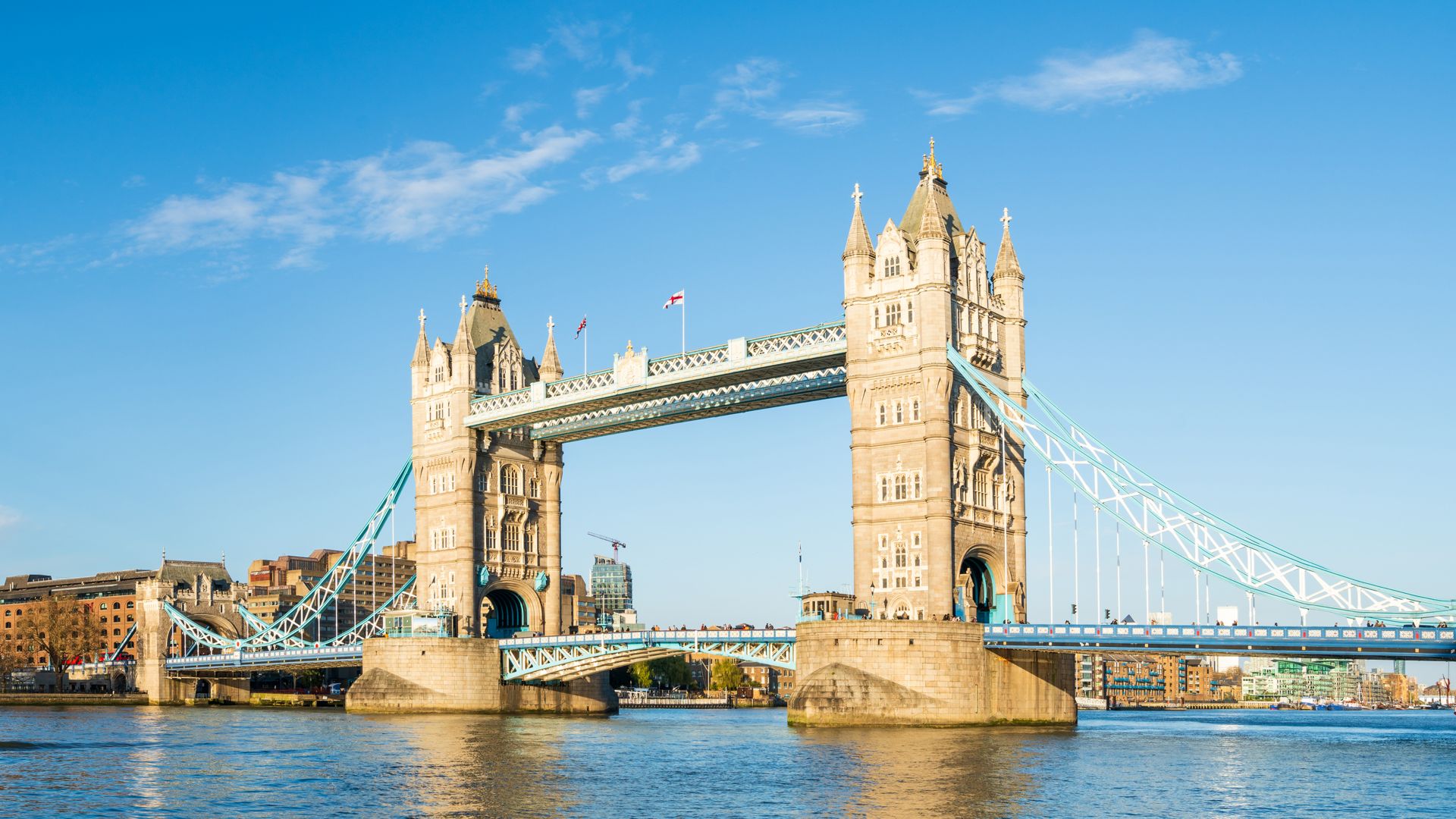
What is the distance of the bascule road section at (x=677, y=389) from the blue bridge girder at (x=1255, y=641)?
21.4 m

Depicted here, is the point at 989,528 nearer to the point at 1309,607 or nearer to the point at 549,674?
the point at 1309,607

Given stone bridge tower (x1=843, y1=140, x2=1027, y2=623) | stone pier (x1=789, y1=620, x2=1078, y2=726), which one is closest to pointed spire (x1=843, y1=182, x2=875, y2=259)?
stone bridge tower (x1=843, y1=140, x2=1027, y2=623)

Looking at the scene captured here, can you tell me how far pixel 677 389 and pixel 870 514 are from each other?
19.1 meters

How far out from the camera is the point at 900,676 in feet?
268

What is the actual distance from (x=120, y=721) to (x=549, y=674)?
98.2ft

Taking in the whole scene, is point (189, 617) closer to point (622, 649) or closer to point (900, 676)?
point (622, 649)

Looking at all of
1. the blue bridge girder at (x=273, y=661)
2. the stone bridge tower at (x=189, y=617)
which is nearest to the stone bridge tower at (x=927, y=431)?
the blue bridge girder at (x=273, y=661)

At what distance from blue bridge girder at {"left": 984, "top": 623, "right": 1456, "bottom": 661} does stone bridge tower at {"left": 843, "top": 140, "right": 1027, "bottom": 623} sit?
6.78 metres

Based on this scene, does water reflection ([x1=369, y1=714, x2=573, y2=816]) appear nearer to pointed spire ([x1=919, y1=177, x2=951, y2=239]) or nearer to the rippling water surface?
the rippling water surface

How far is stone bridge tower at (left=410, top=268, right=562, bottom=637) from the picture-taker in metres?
116

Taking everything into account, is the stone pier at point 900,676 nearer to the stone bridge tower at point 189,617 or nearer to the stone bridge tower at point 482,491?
the stone bridge tower at point 482,491

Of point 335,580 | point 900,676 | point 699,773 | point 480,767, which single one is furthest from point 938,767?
point 335,580

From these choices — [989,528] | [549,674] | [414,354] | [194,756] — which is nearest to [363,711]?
[549,674]

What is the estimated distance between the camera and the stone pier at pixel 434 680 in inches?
Answer: 4328
